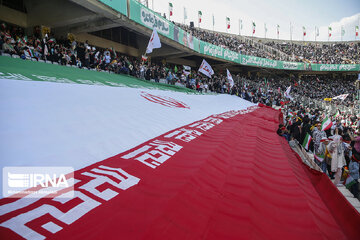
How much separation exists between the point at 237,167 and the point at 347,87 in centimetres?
4403

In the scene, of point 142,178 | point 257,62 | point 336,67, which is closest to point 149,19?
point 142,178


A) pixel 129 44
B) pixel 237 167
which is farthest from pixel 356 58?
pixel 237 167

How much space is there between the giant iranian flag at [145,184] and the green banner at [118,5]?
8571 millimetres

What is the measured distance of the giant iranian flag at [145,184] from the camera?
4.83 ft

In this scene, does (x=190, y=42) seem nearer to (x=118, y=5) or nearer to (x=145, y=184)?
(x=118, y=5)

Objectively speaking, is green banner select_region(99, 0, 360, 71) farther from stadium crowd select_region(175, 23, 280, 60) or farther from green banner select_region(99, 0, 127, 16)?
stadium crowd select_region(175, 23, 280, 60)

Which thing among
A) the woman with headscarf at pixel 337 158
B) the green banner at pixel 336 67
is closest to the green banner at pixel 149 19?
the woman with headscarf at pixel 337 158

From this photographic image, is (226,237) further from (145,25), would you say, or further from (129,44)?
(129,44)

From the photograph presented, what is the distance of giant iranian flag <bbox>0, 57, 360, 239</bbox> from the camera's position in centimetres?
147

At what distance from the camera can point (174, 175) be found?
89.6 inches

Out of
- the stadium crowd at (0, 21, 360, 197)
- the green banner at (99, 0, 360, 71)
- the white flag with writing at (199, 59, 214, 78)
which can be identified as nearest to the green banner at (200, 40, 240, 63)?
the green banner at (99, 0, 360, 71)

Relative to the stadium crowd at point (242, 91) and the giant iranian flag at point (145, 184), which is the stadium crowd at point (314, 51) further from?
the giant iranian flag at point (145, 184)

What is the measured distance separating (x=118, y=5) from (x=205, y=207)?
1235 centimetres

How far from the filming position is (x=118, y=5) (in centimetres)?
1142
